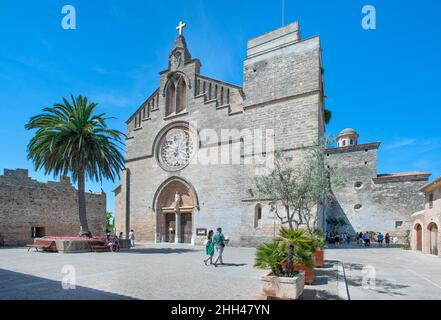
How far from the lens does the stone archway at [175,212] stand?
2462 cm

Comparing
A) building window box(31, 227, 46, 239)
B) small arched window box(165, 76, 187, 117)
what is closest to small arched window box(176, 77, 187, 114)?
small arched window box(165, 76, 187, 117)

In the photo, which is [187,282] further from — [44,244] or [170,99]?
[170,99]

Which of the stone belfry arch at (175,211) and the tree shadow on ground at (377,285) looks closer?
the tree shadow on ground at (377,285)

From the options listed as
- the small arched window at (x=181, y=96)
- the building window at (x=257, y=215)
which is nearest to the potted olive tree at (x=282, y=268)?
the building window at (x=257, y=215)

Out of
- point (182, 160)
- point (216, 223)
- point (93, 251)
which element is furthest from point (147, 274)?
point (182, 160)

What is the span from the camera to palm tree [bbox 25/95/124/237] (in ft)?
61.6

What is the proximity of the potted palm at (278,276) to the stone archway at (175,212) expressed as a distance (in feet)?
55.6

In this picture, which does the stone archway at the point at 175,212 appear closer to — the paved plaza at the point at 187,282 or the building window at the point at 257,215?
the building window at the point at 257,215

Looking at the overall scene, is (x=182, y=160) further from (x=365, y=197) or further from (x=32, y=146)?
(x=365, y=197)

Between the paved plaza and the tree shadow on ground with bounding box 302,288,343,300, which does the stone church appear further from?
the tree shadow on ground with bounding box 302,288,343,300

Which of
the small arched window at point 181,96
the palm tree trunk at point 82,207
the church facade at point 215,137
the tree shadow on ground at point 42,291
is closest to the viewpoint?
the tree shadow on ground at point 42,291

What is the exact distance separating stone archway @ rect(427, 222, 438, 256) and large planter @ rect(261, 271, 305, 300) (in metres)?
16.8

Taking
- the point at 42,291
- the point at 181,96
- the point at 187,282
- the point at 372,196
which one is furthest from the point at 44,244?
the point at 372,196

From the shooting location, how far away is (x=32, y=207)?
24125 millimetres
